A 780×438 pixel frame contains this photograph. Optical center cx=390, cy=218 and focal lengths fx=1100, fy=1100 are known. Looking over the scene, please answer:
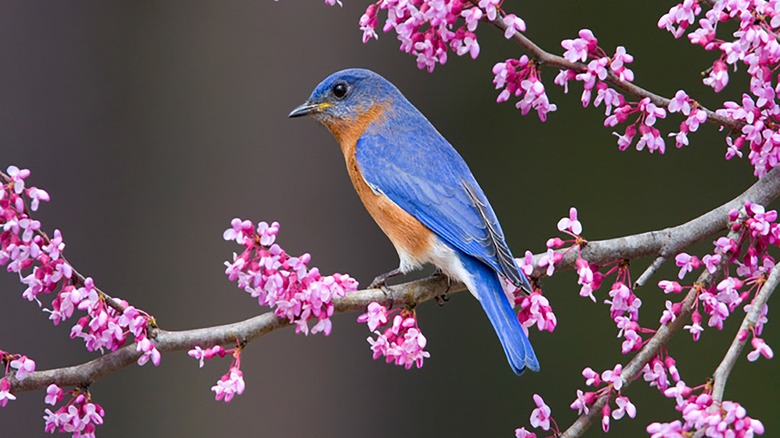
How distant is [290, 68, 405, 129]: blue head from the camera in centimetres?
303

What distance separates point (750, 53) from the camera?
1.98 m

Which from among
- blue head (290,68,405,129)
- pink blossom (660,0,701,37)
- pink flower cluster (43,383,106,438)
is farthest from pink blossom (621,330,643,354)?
blue head (290,68,405,129)

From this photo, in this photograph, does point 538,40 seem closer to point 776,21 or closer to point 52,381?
point 776,21

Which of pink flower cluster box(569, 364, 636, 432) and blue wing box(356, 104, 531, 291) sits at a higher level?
blue wing box(356, 104, 531, 291)

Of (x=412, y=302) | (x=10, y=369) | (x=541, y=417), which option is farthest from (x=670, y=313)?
(x=10, y=369)

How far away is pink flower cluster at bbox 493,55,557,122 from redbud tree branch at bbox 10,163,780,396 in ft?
1.01

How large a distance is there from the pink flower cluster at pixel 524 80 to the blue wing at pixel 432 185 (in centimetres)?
39

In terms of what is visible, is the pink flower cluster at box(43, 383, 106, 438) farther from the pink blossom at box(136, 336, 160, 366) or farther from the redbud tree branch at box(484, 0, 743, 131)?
the redbud tree branch at box(484, 0, 743, 131)

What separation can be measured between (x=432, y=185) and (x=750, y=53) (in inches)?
36.2

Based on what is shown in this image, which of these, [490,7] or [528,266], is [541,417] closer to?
[528,266]

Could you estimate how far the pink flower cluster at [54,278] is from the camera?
1816 mm

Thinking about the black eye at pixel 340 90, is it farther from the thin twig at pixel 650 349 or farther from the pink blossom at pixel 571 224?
the thin twig at pixel 650 349

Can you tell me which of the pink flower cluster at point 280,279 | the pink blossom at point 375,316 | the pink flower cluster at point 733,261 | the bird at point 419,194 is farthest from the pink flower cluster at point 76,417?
the pink flower cluster at point 733,261

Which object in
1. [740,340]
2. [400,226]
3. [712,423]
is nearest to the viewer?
[712,423]
